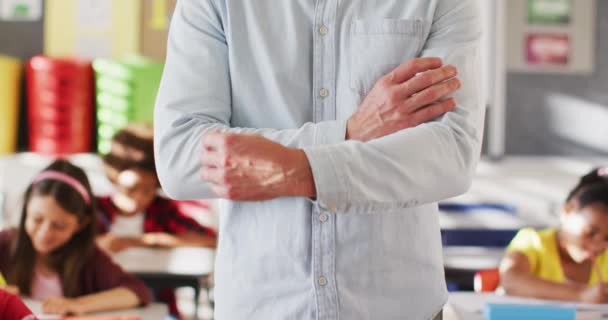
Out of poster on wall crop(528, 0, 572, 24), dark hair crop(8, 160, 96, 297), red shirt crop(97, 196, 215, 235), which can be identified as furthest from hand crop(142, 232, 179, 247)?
poster on wall crop(528, 0, 572, 24)

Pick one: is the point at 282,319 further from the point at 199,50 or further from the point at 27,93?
the point at 27,93

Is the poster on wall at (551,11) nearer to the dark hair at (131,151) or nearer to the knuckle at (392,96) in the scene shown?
the dark hair at (131,151)

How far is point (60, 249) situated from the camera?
111 inches

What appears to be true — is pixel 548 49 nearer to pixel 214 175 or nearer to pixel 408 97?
pixel 408 97

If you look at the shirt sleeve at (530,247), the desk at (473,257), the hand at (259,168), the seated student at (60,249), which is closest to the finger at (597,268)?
the shirt sleeve at (530,247)

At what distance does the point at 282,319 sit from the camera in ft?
3.72

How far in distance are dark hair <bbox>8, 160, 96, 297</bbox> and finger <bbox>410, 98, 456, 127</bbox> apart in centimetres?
192

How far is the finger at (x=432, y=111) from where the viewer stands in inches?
45.1

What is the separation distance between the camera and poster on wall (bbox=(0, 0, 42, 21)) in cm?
446

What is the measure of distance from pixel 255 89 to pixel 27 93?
3473 millimetres

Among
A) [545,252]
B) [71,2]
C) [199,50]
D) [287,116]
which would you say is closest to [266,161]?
[287,116]

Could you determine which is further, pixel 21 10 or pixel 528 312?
pixel 21 10

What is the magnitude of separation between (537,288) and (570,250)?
348mm

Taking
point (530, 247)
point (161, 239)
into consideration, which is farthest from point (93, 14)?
point (530, 247)
